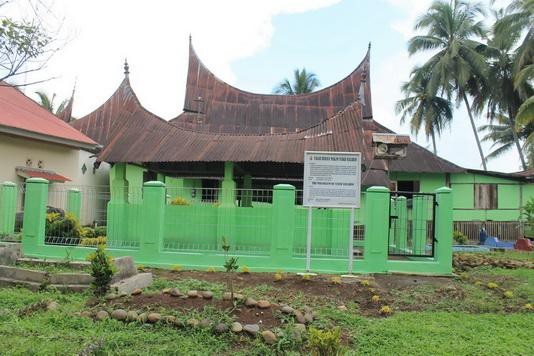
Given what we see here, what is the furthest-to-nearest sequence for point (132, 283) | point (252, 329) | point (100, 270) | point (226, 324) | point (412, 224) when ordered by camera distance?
point (412, 224), point (132, 283), point (100, 270), point (226, 324), point (252, 329)

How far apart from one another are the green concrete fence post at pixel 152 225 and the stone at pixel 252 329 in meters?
4.50

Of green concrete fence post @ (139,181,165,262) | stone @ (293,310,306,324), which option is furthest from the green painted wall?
stone @ (293,310,306,324)

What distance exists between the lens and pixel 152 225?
9414mm

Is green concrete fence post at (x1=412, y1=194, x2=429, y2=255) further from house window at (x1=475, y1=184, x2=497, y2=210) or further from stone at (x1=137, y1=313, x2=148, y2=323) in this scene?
house window at (x1=475, y1=184, x2=497, y2=210)

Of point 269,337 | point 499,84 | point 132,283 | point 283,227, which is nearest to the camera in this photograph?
point 269,337

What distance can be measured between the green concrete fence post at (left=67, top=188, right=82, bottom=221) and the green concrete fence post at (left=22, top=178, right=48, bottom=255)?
113 centimetres

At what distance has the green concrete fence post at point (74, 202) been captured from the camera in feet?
36.1

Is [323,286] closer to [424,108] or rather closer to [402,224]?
[402,224]

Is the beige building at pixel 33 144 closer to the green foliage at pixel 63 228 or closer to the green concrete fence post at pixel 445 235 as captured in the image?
the green foliage at pixel 63 228

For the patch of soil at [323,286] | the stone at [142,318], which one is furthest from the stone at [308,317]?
the stone at [142,318]

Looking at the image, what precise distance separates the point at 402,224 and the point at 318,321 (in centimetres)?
655

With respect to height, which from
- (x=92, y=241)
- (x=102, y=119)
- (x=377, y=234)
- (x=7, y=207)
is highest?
(x=102, y=119)

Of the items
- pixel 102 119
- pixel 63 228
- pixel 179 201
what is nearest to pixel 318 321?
pixel 179 201

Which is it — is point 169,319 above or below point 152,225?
below
